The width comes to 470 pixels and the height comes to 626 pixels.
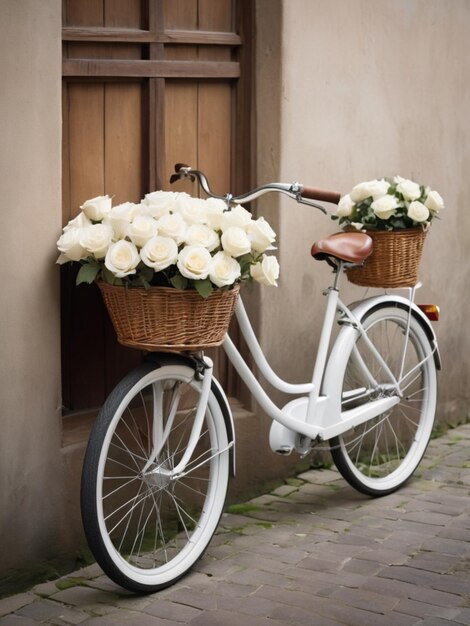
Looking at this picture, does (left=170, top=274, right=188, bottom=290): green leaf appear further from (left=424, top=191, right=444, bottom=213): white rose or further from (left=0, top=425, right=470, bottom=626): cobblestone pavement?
(left=424, top=191, right=444, bottom=213): white rose

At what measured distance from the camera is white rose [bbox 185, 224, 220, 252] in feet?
13.4

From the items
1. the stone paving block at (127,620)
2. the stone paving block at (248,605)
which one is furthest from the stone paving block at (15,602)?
the stone paving block at (248,605)

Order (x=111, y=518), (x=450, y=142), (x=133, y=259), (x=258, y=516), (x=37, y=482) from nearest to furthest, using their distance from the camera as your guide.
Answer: (x=133, y=259) → (x=37, y=482) → (x=111, y=518) → (x=258, y=516) → (x=450, y=142)

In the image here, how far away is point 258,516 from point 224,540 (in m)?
0.39

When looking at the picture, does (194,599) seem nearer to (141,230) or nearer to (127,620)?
(127,620)

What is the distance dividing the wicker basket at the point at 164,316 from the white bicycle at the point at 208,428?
0.20m

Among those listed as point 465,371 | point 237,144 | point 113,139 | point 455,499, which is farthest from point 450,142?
point 113,139

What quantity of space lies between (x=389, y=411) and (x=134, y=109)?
2.20 meters

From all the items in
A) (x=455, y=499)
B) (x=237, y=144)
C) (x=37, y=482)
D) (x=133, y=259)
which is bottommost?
(x=455, y=499)

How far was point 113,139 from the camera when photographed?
4.86 m

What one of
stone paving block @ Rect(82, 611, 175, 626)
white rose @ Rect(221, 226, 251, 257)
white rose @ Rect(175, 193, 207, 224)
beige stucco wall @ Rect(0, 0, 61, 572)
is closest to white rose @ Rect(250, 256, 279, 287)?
white rose @ Rect(221, 226, 251, 257)

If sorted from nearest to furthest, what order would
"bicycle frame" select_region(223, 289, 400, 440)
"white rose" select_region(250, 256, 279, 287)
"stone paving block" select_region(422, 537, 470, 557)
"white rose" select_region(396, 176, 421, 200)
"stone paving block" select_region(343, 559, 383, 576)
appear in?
"white rose" select_region(250, 256, 279, 287) < "stone paving block" select_region(343, 559, 383, 576) < "stone paving block" select_region(422, 537, 470, 557) < "bicycle frame" select_region(223, 289, 400, 440) < "white rose" select_region(396, 176, 421, 200)

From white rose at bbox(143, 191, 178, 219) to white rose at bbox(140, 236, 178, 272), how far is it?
16 centimetres

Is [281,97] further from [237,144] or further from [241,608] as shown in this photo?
[241,608]
